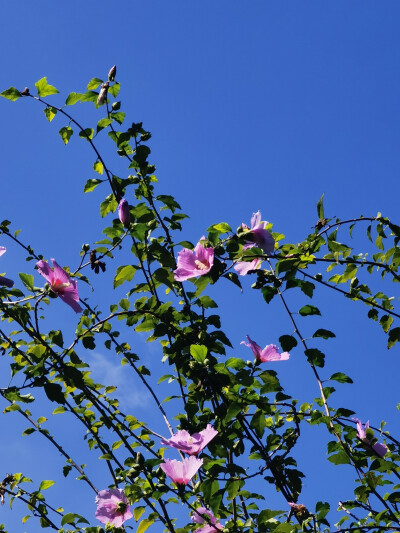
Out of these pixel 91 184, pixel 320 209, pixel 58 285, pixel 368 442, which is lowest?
pixel 368 442

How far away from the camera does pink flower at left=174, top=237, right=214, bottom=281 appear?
164 centimetres

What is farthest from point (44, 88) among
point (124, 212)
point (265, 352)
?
point (265, 352)

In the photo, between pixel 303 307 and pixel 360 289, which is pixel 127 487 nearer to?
pixel 303 307

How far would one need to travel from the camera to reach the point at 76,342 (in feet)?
6.04

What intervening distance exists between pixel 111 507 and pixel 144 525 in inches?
6.9

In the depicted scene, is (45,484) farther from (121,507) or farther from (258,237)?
(258,237)

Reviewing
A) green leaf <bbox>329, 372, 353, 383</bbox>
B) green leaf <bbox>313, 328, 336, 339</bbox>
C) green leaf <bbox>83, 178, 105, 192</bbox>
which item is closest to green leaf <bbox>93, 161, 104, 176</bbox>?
green leaf <bbox>83, 178, 105, 192</bbox>

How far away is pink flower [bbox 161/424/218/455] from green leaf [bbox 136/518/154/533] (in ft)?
1.12

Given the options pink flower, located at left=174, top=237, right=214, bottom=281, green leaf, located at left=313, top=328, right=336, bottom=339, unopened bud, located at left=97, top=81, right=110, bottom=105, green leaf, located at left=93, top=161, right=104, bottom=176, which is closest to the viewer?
pink flower, located at left=174, top=237, right=214, bottom=281

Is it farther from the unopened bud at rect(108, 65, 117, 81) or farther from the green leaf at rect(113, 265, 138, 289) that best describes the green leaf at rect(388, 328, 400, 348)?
the unopened bud at rect(108, 65, 117, 81)

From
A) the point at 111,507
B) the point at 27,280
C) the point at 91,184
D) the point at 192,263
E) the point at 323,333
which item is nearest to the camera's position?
the point at 27,280

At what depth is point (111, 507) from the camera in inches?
73.4

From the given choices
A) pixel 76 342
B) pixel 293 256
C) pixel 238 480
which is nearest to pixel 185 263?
pixel 293 256

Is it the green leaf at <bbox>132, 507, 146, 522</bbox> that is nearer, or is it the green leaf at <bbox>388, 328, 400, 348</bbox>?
the green leaf at <bbox>132, 507, 146, 522</bbox>
